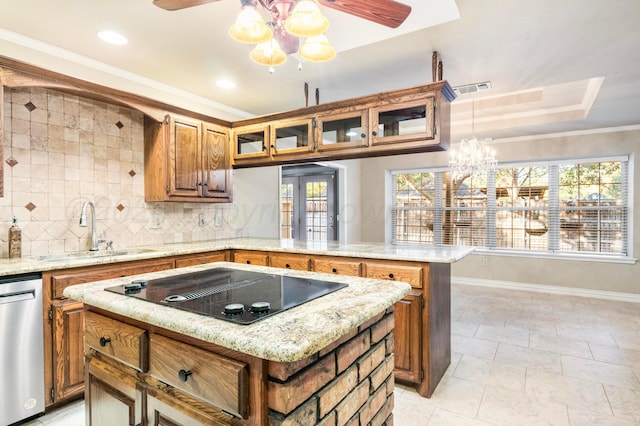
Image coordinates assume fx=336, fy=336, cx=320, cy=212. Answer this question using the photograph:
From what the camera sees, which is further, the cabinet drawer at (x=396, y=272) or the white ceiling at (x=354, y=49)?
the cabinet drawer at (x=396, y=272)

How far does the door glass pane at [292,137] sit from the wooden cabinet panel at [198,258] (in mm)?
1227

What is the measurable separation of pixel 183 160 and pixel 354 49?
6.26ft

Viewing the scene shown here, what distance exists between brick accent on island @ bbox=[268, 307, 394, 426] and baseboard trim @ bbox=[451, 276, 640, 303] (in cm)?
506

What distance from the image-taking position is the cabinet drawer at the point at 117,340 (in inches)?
42.8

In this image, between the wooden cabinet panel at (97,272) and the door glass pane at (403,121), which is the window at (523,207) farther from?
the wooden cabinet panel at (97,272)

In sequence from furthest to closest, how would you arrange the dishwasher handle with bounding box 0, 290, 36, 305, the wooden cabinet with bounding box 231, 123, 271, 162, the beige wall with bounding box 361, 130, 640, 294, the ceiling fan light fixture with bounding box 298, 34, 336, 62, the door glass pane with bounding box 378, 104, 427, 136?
the beige wall with bounding box 361, 130, 640, 294 < the wooden cabinet with bounding box 231, 123, 271, 162 < the door glass pane with bounding box 378, 104, 427, 136 < the dishwasher handle with bounding box 0, 290, 36, 305 < the ceiling fan light fixture with bounding box 298, 34, 336, 62

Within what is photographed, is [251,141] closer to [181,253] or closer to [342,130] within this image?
[342,130]

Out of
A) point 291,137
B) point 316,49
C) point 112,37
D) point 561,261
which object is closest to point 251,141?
point 291,137

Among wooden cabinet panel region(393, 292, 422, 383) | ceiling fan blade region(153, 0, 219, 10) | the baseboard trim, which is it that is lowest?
the baseboard trim

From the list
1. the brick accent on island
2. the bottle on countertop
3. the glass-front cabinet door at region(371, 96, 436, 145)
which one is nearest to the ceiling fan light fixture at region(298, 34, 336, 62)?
the glass-front cabinet door at region(371, 96, 436, 145)

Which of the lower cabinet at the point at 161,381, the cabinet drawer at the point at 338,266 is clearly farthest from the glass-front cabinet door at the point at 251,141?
the lower cabinet at the point at 161,381

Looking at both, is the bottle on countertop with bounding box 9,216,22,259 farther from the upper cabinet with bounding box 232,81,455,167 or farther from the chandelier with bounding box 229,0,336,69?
the chandelier with bounding box 229,0,336,69

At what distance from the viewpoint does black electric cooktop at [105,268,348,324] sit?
3.24 ft

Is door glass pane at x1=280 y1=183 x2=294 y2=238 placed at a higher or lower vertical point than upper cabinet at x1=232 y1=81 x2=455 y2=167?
lower
